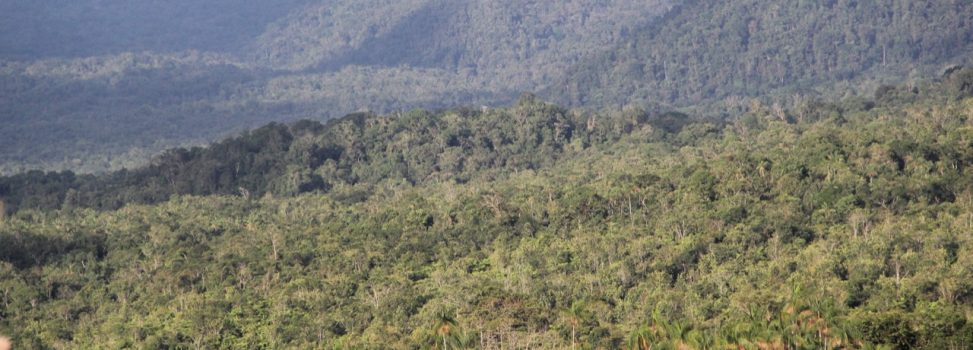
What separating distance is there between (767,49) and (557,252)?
325ft

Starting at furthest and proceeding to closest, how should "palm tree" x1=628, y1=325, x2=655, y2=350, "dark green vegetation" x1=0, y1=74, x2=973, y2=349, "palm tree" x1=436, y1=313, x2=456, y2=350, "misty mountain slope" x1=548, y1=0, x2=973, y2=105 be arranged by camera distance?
"misty mountain slope" x1=548, y1=0, x2=973, y2=105 < "dark green vegetation" x1=0, y1=74, x2=973, y2=349 < "palm tree" x1=436, y1=313, x2=456, y2=350 < "palm tree" x1=628, y1=325, x2=655, y2=350

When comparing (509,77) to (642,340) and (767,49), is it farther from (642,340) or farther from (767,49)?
(642,340)

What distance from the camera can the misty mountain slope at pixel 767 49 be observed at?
14525 cm

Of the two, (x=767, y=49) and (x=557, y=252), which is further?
(x=767, y=49)

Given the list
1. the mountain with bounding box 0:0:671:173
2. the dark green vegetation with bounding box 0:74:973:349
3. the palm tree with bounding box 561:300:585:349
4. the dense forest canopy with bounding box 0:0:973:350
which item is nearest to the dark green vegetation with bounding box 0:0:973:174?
the mountain with bounding box 0:0:671:173

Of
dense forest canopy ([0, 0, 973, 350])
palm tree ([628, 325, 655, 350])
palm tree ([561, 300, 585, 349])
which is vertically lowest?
dense forest canopy ([0, 0, 973, 350])

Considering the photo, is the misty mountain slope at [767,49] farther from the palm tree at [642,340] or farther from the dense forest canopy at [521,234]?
the palm tree at [642,340]

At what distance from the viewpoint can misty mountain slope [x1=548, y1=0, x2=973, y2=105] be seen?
14525 centimetres

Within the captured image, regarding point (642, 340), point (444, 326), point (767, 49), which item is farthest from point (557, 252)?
point (767, 49)

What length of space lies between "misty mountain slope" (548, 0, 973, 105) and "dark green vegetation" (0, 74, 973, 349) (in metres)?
55.0

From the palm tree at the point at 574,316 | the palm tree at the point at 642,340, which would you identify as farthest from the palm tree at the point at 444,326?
the palm tree at the point at 642,340

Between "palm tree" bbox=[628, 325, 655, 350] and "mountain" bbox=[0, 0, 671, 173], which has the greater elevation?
"palm tree" bbox=[628, 325, 655, 350]

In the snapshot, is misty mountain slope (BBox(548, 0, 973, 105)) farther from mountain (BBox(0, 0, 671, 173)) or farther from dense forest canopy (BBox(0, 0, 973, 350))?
dense forest canopy (BBox(0, 0, 973, 350))

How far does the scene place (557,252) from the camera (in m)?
59.0
